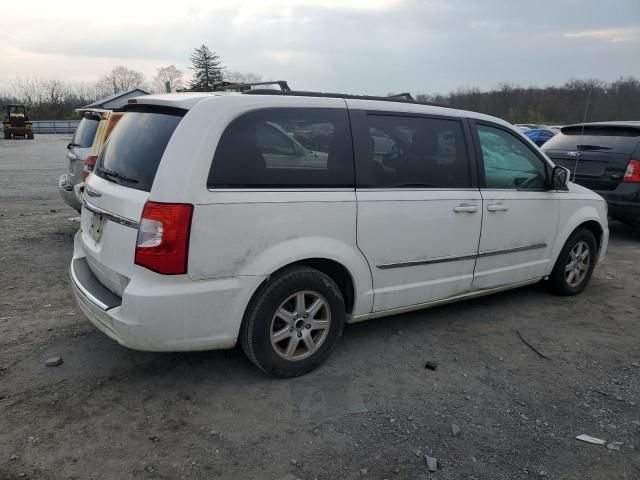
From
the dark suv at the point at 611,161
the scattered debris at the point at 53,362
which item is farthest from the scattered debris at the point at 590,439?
the dark suv at the point at 611,161

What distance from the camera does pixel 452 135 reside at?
13.2 feet

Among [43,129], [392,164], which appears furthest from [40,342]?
[43,129]

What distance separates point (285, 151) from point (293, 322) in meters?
1.10

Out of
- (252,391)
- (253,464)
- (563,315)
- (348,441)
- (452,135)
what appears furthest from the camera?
(563,315)

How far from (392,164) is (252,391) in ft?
5.97

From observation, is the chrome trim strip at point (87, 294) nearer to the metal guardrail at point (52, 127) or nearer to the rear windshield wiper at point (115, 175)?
the rear windshield wiper at point (115, 175)

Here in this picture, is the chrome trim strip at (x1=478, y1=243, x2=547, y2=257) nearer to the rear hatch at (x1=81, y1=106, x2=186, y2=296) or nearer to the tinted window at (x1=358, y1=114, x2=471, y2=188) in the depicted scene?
the tinted window at (x1=358, y1=114, x2=471, y2=188)

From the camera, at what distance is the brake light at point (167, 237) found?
2.76m

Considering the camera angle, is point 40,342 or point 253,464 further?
point 40,342

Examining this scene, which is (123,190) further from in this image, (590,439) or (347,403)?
(590,439)

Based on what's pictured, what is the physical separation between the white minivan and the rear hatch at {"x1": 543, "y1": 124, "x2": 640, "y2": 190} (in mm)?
3766

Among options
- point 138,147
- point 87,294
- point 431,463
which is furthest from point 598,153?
point 87,294

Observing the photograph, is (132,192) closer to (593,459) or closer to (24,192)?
(593,459)

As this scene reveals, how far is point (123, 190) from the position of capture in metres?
3.09
